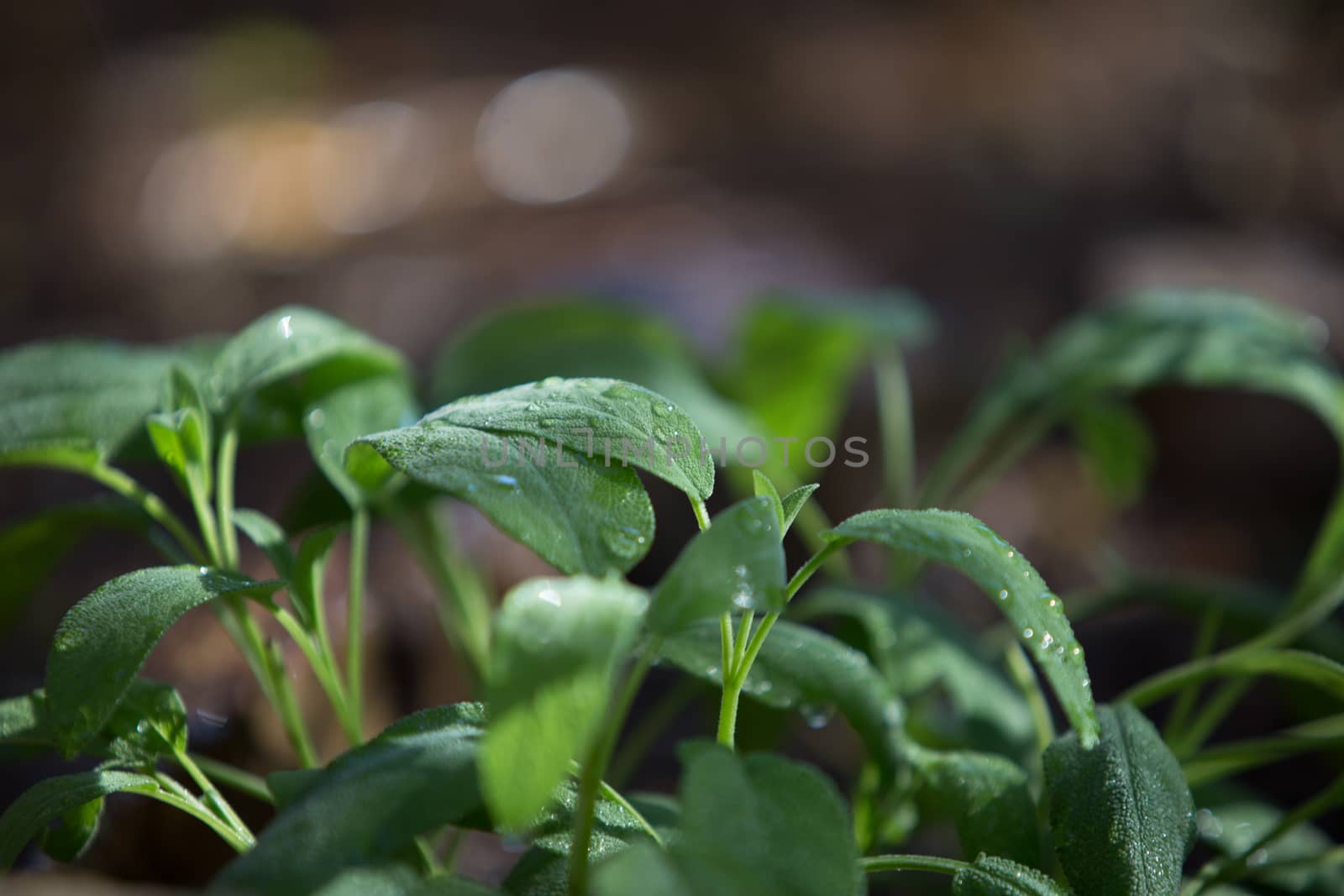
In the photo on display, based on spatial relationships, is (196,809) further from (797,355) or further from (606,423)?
(797,355)

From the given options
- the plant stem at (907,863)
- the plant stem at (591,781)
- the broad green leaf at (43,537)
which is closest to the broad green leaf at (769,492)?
the plant stem at (591,781)

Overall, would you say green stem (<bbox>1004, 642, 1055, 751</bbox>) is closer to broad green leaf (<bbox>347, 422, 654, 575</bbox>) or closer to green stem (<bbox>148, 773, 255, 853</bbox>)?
broad green leaf (<bbox>347, 422, 654, 575</bbox>)

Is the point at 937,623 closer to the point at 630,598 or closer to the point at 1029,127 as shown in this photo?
the point at 630,598

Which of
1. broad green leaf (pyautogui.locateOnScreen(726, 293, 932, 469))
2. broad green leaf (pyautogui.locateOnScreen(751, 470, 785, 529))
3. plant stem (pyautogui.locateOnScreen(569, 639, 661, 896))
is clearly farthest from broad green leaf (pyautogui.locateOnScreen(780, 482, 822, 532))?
broad green leaf (pyautogui.locateOnScreen(726, 293, 932, 469))

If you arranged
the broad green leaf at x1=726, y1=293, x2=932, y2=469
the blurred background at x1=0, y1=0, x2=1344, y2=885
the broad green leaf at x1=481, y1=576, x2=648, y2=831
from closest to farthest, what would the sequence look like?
the broad green leaf at x1=481, y1=576, x2=648, y2=831 < the broad green leaf at x1=726, y1=293, x2=932, y2=469 < the blurred background at x1=0, y1=0, x2=1344, y2=885

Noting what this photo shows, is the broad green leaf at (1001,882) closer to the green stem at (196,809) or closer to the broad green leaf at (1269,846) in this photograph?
the broad green leaf at (1269,846)

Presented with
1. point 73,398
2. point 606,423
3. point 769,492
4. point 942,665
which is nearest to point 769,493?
point 769,492
